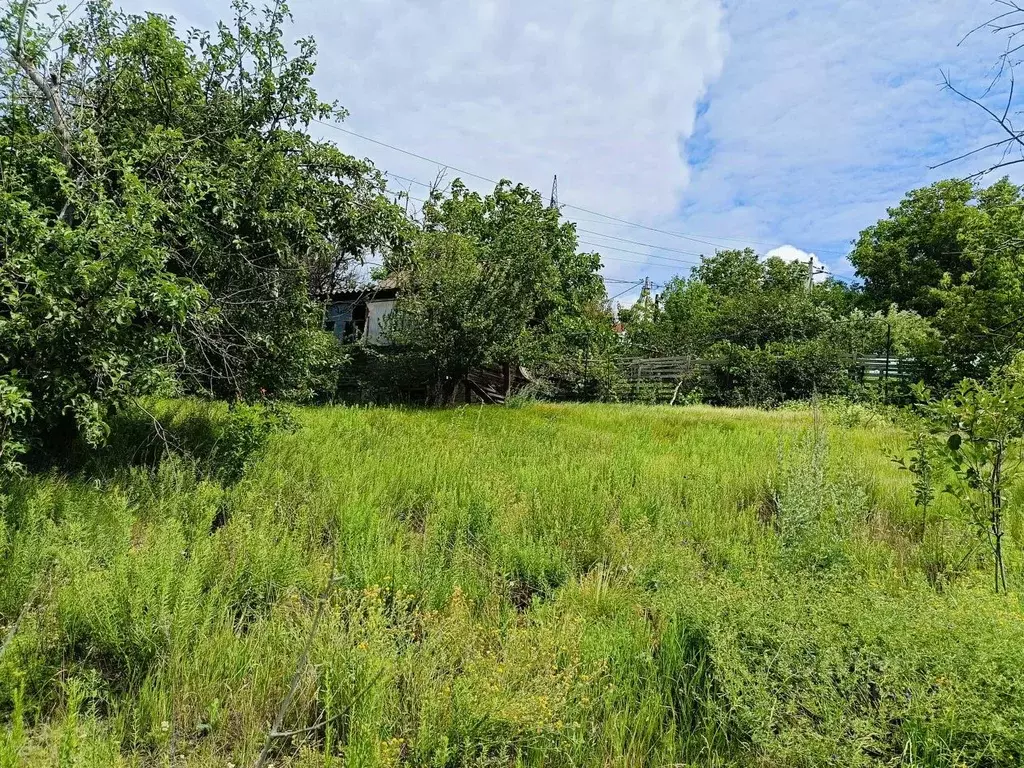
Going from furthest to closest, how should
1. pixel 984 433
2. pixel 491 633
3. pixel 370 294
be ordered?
pixel 370 294, pixel 984 433, pixel 491 633

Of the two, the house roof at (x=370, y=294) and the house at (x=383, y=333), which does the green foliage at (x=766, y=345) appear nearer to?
the house at (x=383, y=333)

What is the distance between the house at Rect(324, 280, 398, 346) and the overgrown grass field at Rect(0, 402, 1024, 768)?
43.5ft

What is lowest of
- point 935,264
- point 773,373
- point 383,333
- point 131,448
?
point 131,448

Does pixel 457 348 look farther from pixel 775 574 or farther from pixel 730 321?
pixel 730 321

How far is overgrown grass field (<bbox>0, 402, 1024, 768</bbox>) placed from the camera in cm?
200

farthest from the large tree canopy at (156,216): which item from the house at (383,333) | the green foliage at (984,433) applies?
the house at (383,333)

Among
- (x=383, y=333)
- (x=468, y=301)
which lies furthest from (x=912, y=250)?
(x=383, y=333)

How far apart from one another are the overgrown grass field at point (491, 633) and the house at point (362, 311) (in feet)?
43.5

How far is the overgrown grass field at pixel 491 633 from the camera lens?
2.00m

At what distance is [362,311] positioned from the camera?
841 inches

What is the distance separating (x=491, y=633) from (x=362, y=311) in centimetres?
1988

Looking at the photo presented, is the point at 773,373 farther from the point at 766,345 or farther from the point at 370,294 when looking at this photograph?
the point at 370,294

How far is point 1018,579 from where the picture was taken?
121 inches

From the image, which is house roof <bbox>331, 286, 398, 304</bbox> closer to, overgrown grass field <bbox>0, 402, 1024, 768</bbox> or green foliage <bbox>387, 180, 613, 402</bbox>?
green foliage <bbox>387, 180, 613, 402</bbox>
